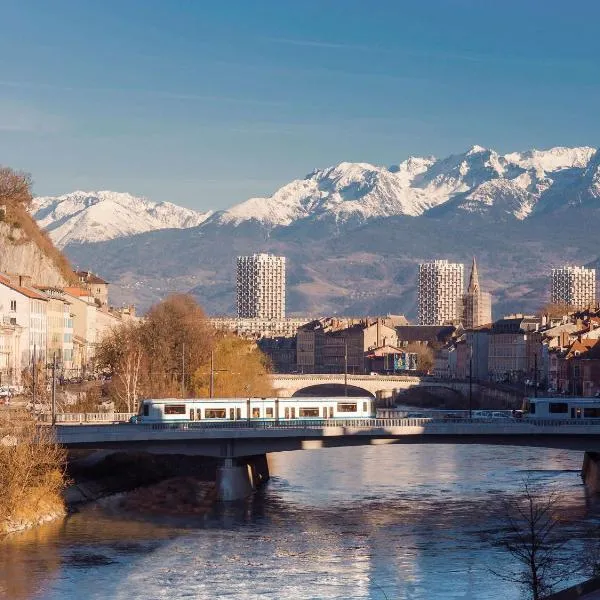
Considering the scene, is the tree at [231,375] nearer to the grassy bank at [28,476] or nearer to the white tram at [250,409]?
the white tram at [250,409]

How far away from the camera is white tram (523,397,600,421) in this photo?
95188mm

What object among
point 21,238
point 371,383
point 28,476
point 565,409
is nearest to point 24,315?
point 21,238

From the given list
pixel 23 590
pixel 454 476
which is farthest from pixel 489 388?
pixel 23 590

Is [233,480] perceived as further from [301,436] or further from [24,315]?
[24,315]

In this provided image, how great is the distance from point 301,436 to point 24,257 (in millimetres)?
73912

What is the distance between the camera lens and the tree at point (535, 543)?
5019 centimetres

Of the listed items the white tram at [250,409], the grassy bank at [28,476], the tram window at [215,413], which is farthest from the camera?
the tram window at [215,413]

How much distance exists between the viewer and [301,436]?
83.1m

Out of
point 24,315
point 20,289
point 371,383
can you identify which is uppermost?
point 20,289

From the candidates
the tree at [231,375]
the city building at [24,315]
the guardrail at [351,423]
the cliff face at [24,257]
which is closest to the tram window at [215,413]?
the guardrail at [351,423]

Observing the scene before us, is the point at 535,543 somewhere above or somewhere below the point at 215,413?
below

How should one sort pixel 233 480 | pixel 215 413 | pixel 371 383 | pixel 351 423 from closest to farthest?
pixel 233 480 → pixel 351 423 → pixel 215 413 → pixel 371 383

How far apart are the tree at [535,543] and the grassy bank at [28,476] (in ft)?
59.3

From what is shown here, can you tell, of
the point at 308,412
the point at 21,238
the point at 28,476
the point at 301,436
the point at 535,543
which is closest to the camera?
the point at 535,543
